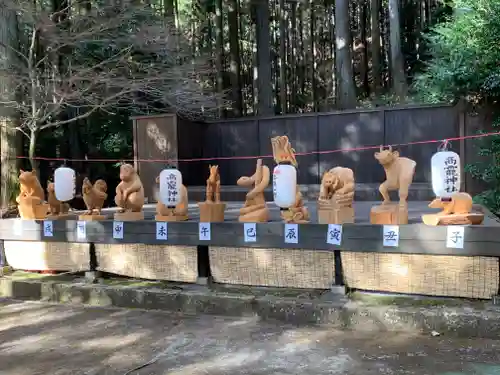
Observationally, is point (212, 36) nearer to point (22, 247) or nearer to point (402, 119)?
point (402, 119)

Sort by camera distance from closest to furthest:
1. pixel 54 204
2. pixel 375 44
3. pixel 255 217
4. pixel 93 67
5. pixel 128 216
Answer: pixel 255 217 < pixel 128 216 < pixel 54 204 < pixel 93 67 < pixel 375 44

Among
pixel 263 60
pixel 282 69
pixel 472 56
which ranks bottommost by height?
pixel 472 56

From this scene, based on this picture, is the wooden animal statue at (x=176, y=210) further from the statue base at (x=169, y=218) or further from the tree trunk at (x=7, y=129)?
the tree trunk at (x=7, y=129)

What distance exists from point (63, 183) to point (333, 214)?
314 centimetres

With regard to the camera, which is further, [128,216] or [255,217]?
[128,216]

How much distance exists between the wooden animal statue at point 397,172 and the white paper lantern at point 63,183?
11.4ft

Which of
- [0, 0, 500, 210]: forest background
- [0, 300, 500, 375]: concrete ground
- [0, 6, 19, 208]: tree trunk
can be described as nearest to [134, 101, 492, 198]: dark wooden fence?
[0, 0, 500, 210]: forest background

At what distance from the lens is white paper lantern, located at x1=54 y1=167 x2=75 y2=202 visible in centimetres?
535

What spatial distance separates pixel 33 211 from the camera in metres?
5.55

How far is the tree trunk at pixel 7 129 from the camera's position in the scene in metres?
7.86

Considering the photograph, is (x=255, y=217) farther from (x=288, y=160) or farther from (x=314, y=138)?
(x=314, y=138)

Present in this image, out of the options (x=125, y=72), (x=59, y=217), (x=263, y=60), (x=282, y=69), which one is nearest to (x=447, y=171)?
(x=59, y=217)

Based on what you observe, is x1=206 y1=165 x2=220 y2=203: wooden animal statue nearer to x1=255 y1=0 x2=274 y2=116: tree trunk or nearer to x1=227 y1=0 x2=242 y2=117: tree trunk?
x1=255 y1=0 x2=274 y2=116: tree trunk

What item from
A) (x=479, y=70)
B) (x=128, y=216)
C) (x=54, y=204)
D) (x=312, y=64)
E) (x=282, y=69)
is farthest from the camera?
(x=312, y=64)
